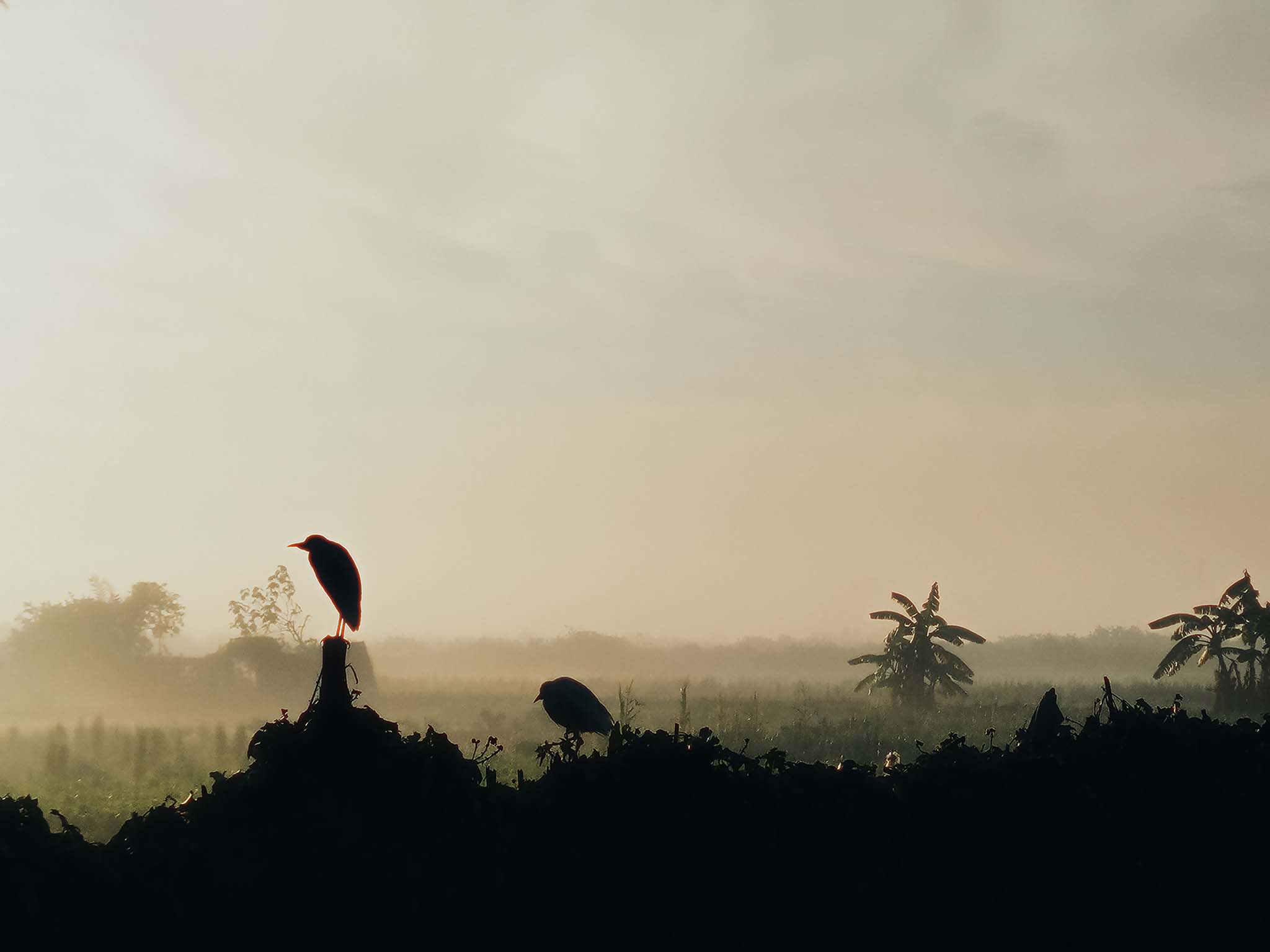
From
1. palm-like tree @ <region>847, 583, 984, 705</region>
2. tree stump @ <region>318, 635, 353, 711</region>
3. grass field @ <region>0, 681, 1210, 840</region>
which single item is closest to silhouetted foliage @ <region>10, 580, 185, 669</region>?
grass field @ <region>0, 681, 1210, 840</region>

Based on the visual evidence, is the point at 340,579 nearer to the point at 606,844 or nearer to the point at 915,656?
the point at 606,844

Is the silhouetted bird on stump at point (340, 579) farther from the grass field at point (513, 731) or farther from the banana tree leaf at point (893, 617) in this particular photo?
the banana tree leaf at point (893, 617)

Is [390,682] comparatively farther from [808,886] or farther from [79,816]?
[808,886]

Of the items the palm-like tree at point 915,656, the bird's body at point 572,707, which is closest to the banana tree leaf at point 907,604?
the palm-like tree at point 915,656

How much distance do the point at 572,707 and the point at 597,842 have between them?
410 inches

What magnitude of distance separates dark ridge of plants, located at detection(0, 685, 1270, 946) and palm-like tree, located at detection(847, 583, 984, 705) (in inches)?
1556

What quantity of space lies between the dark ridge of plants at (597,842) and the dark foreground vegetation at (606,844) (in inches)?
0.5

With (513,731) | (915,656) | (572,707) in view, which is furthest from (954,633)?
(572,707)

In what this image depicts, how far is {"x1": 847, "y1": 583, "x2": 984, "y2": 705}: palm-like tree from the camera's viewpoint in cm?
4581

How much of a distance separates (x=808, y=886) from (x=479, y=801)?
211cm

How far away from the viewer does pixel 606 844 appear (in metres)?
6.35

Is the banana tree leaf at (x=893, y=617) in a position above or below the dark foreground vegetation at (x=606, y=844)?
above

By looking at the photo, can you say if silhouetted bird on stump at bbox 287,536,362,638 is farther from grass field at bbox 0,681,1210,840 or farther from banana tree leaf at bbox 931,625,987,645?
banana tree leaf at bbox 931,625,987,645

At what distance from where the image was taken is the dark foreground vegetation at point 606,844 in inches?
237
